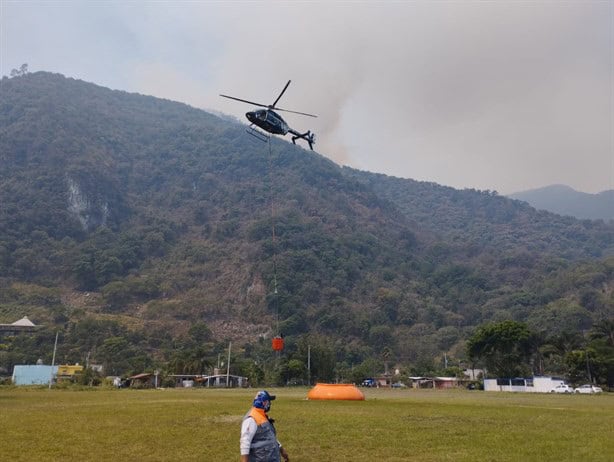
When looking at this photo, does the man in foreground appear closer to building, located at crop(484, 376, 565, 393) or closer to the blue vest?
the blue vest

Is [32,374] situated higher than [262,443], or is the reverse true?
[32,374]

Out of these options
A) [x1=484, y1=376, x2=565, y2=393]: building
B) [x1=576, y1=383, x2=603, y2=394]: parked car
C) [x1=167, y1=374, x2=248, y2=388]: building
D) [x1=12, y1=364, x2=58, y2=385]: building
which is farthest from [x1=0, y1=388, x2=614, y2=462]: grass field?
[x1=12, y1=364, x2=58, y2=385]: building

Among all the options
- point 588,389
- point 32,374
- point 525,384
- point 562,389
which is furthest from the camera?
point 32,374

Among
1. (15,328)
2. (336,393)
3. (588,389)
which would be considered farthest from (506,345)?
(15,328)

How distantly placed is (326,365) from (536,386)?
130 feet

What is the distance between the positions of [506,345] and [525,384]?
9.85 metres

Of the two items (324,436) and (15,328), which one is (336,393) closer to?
(324,436)

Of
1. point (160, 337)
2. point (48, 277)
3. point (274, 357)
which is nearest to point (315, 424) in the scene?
point (274, 357)

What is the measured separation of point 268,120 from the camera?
125 feet

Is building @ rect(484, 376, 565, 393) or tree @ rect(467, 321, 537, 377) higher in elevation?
tree @ rect(467, 321, 537, 377)

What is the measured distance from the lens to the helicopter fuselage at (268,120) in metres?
37.6

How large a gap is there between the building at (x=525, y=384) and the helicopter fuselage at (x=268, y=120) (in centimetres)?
5796

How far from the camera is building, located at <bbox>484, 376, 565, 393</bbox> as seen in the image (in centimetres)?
7744

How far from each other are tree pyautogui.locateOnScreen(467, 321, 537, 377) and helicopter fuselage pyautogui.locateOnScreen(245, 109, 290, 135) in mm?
66744
